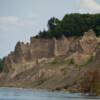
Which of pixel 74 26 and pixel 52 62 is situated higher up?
pixel 74 26

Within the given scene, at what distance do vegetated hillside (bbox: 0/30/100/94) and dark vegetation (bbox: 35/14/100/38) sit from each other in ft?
8.82

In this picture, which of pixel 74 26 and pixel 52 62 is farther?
pixel 74 26

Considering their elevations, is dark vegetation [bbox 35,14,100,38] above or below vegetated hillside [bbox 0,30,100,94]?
above

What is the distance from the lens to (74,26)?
589ft

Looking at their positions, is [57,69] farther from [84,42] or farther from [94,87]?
[94,87]

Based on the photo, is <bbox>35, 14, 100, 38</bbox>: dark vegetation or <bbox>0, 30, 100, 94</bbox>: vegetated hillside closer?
<bbox>0, 30, 100, 94</bbox>: vegetated hillside

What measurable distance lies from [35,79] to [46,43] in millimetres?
23668

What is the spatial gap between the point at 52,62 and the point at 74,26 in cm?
2253

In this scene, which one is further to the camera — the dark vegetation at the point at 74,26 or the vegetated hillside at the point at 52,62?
the dark vegetation at the point at 74,26

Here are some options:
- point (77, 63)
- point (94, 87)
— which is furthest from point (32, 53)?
point (94, 87)

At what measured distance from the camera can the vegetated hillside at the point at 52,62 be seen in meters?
134

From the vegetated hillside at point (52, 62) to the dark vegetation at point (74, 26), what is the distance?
2687mm

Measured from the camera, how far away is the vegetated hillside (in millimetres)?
133875

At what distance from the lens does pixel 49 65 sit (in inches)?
6230
